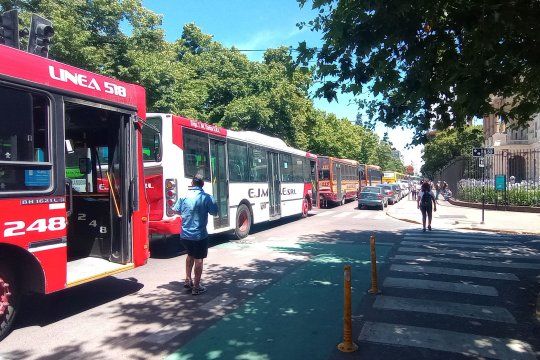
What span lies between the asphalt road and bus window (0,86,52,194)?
6.12 ft

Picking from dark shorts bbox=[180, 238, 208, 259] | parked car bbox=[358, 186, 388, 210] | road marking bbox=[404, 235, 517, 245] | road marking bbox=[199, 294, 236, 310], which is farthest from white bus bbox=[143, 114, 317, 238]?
parked car bbox=[358, 186, 388, 210]

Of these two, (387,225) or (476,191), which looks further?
(476,191)

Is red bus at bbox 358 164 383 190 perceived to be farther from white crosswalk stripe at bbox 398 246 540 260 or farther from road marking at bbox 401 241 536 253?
white crosswalk stripe at bbox 398 246 540 260

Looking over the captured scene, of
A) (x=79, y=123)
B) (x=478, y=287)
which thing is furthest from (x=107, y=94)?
(x=478, y=287)

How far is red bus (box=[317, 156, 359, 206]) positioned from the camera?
90.2 ft

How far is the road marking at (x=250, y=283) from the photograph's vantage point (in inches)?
295

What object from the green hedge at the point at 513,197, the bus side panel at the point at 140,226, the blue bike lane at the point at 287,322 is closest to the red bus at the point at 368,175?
the green hedge at the point at 513,197

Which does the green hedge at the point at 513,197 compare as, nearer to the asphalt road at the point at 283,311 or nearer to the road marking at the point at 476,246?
the road marking at the point at 476,246

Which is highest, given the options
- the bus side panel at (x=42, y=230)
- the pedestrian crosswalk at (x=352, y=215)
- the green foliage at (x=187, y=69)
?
the green foliage at (x=187, y=69)

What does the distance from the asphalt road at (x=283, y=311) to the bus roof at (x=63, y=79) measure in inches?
120

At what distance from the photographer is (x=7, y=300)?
5062 mm

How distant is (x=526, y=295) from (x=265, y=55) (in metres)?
31.5

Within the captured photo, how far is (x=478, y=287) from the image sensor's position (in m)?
7.58

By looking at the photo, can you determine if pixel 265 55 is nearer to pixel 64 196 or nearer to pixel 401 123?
pixel 401 123
